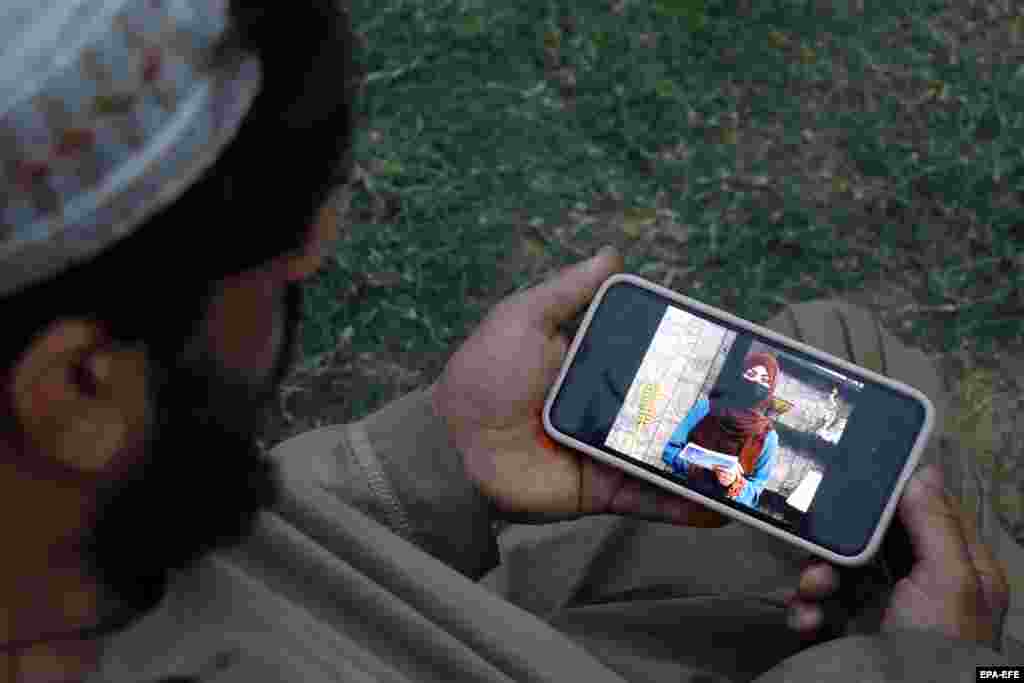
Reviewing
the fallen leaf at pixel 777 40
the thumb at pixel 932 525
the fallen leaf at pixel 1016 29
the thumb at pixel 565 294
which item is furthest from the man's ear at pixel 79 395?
the fallen leaf at pixel 1016 29

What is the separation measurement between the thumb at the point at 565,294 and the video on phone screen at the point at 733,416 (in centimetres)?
12

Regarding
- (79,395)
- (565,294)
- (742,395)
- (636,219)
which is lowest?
(636,219)

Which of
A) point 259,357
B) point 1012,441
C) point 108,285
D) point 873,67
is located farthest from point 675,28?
point 108,285

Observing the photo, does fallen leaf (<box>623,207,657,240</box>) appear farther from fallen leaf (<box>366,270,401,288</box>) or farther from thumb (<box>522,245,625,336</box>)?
thumb (<box>522,245,625,336</box>)

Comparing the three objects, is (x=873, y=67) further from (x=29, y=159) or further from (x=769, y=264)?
(x=29, y=159)

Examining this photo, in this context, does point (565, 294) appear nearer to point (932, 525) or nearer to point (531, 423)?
point (531, 423)

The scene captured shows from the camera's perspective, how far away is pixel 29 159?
778 millimetres

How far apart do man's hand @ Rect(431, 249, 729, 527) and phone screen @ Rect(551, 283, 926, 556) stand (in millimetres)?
41

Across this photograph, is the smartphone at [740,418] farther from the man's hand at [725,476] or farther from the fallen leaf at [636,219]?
the fallen leaf at [636,219]

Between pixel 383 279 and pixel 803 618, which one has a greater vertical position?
pixel 803 618

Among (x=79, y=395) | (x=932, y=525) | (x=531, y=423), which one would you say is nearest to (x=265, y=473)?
(x=79, y=395)

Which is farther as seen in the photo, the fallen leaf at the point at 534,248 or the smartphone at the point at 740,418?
the fallen leaf at the point at 534,248

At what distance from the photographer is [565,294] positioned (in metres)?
1.67

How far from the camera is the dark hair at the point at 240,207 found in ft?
2.76
